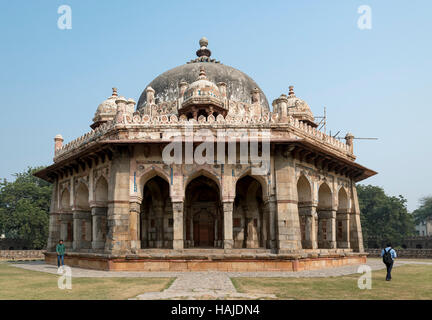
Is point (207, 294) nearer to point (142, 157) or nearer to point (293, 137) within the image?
point (142, 157)

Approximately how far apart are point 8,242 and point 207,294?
3901 centimetres

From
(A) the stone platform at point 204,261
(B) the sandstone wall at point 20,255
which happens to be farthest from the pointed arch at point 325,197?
(B) the sandstone wall at point 20,255

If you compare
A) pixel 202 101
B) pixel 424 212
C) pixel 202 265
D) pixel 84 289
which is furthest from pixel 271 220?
pixel 424 212

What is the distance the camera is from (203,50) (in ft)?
93.9

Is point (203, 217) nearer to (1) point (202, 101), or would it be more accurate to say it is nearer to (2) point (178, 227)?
(2) point (178, 227)

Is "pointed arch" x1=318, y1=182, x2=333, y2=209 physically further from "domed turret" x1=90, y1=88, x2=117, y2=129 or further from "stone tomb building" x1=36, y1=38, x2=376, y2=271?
"domed turret" x1=90, y1=88, x2=117, y2=129

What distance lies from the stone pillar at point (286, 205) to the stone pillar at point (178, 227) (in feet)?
11.6

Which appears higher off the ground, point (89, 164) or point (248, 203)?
point (89, 164)

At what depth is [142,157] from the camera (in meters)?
16.2

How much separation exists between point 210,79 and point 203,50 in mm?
3928

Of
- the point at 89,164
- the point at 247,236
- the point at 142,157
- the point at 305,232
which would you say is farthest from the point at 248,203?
the point at 89,164

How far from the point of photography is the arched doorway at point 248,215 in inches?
760
